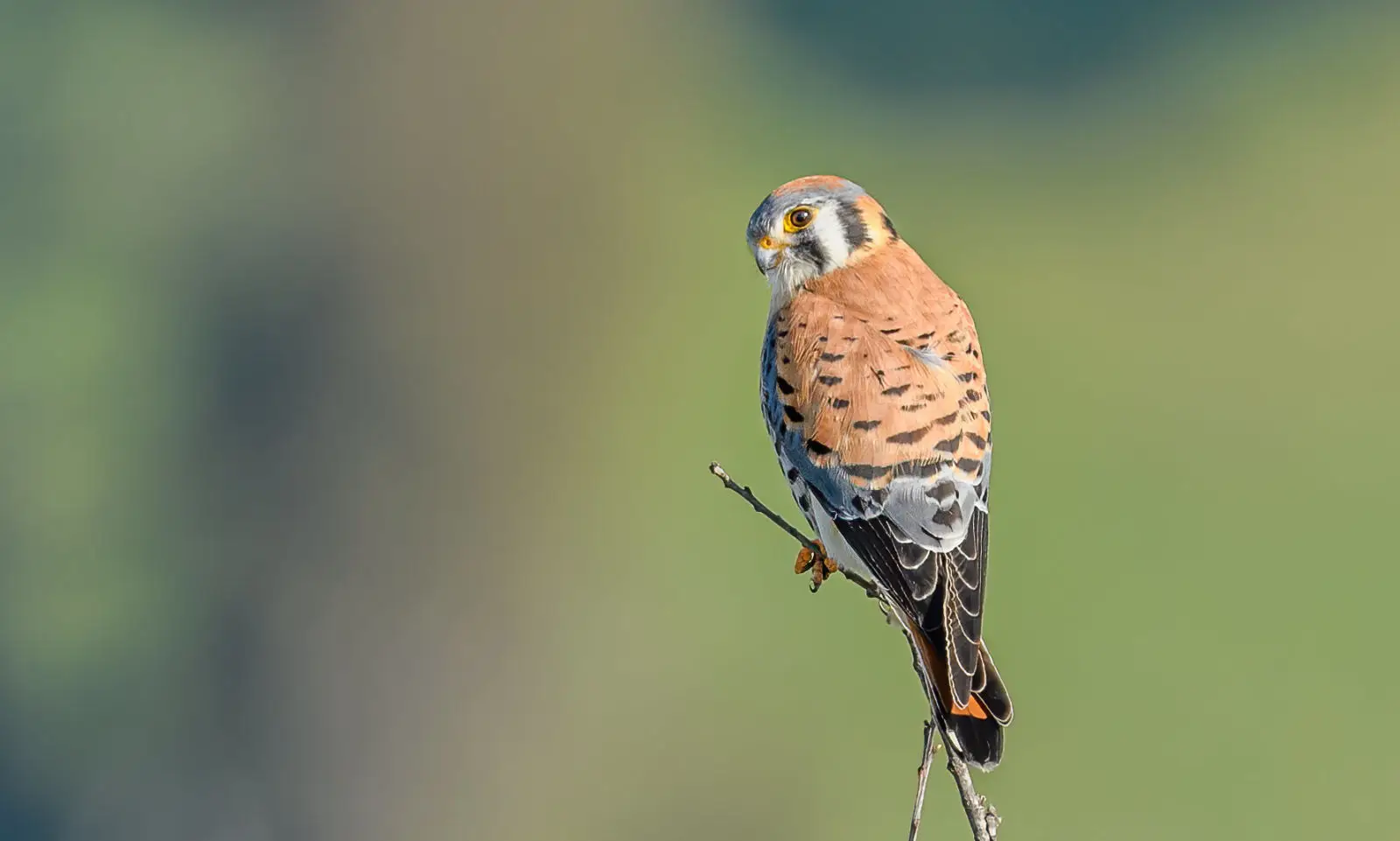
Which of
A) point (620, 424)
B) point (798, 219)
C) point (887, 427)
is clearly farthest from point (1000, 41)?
point (887, 427)

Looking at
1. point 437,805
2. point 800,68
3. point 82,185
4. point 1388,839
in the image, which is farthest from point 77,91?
point 1388,839

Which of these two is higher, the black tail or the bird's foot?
the bird's foot

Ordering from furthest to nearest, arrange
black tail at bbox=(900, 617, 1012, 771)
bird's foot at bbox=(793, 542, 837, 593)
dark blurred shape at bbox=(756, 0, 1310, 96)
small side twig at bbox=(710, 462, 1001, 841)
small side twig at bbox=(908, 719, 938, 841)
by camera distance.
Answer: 1. dark blurred shape at bbox=(756, 0, 1310, 96)
2. bird's foot at bbox=(793, 542, 837, 593)
3. black tail at bbox=(900, 617, 1012, 771)
4. small side twig at bbox=(908, 719, 938, 841)
5. small side twig at bbox=(710, 462, 1001, 841)

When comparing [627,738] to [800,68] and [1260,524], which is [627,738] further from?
[800,68]

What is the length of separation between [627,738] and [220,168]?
29.5ft

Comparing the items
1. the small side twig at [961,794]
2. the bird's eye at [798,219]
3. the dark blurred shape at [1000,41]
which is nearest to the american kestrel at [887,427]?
the bird's eye at [798,219]

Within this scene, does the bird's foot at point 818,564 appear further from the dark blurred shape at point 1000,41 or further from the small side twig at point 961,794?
the dark blurred shape at point 1000,41

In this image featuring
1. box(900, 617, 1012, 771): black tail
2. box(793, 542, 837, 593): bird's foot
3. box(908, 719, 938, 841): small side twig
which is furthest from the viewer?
box(793, 542, 837, 593): bird's foot

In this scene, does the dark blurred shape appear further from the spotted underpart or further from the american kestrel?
the spotted underpart

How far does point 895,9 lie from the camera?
690 inches

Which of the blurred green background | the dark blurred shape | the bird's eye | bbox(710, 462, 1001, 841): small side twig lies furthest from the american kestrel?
the dark blurred shape

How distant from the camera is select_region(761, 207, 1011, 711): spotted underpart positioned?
2666 millimetres

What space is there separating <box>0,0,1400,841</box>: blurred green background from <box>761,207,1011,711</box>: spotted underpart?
183 inches

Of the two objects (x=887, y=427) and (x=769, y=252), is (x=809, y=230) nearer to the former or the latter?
(x=769, y=252)
